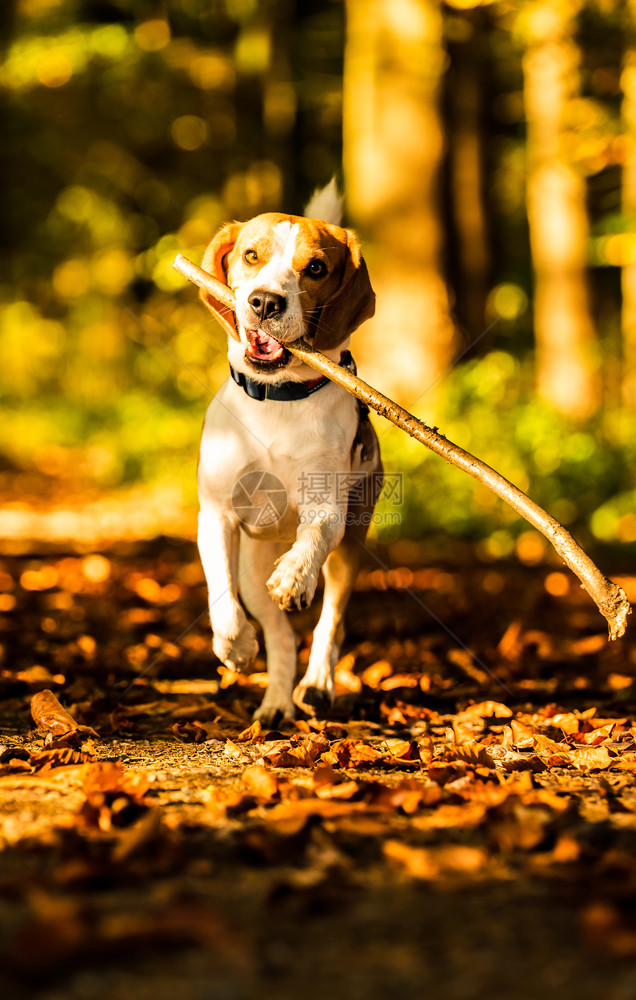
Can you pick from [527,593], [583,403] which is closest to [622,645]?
[527,593]

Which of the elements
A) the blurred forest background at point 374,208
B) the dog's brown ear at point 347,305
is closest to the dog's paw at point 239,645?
the dog's brown ear at point 347,305

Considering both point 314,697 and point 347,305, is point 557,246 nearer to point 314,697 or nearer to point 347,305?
point 347,305

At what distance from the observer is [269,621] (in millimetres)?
4477

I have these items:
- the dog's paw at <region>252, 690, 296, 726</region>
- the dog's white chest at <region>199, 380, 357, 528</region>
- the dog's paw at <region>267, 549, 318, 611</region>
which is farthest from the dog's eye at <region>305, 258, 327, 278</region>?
the dog's paw at <region>252, 690, 296, 726</region>

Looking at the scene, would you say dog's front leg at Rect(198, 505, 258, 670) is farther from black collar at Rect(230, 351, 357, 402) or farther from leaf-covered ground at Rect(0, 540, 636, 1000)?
black collar at Rect(230, 351, 357, 402)

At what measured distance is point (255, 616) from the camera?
177 inches

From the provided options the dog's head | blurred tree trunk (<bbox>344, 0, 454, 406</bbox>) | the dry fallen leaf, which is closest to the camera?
the dog's head

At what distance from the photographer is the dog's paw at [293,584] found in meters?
3.74

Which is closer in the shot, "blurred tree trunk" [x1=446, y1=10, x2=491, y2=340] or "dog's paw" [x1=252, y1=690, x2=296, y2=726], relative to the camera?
"dog's paw" [x1=252, y1=690, x2=296, y2=726]

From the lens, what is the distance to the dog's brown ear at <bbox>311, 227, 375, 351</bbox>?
413cm

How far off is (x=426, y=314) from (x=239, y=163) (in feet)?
30.3

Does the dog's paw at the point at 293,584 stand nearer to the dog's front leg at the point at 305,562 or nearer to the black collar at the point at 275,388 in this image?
the dog's front leg at the point at 305,562

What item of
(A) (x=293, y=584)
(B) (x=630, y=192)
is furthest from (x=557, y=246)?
(A) (x=293, y=584)

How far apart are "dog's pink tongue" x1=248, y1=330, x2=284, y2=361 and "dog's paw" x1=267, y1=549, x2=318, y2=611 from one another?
2.34 ft
